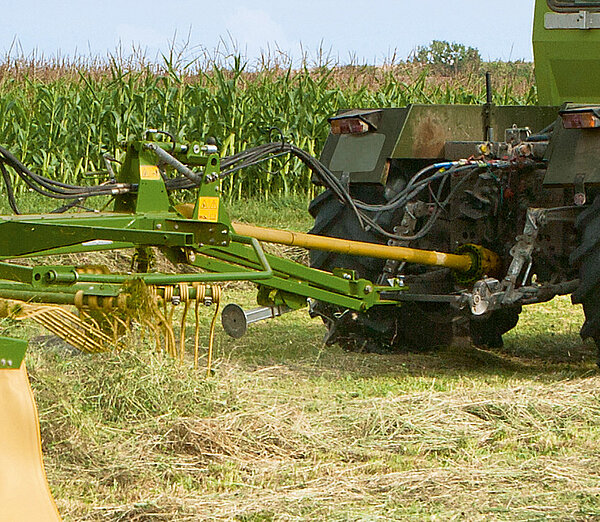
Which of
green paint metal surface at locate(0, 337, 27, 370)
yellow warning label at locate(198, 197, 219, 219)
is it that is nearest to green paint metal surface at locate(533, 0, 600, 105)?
yellow warning label at locate(198, 197, 219, 219)

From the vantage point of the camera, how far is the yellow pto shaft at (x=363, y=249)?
4.78m

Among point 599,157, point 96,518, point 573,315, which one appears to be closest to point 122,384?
point 96,518

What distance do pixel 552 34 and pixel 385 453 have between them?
304 centimetres

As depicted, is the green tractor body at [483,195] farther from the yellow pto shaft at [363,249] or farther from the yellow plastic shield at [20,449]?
the yellow plastic shield at [20,449]

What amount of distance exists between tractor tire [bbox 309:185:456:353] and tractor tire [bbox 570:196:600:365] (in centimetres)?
93

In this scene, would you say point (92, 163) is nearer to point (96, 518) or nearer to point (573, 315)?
point (573, 315)

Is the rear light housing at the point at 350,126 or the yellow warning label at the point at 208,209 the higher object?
the rear light housing at the point at 350,126

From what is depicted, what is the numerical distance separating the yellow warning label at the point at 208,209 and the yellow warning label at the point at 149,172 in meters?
0.20

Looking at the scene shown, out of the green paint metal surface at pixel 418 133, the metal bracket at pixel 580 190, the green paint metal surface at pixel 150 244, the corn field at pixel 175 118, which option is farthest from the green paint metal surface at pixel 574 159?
the corn field at pixel 175 118

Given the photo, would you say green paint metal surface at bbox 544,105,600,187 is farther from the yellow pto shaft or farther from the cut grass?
the cut grass

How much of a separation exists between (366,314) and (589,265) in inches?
52.5

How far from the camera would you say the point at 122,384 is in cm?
407

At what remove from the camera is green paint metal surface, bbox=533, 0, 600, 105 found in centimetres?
585

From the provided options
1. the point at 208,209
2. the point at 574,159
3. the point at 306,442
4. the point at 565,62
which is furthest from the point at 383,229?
the point at 306,442
